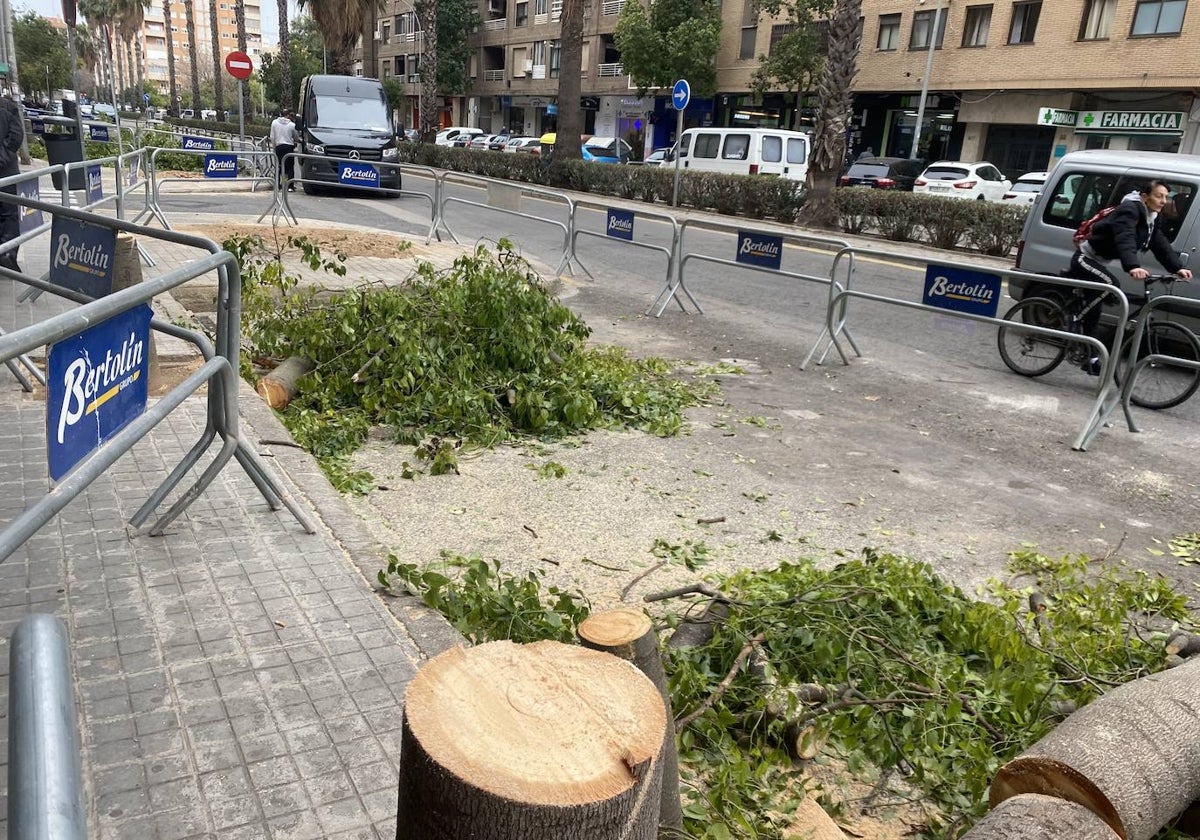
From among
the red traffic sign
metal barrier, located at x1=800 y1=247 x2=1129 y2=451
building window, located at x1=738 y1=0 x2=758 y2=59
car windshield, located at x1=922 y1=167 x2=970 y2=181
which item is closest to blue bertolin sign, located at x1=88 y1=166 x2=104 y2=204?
metal barrier, located at x1=800 y1=247 x2=1129 y2=451

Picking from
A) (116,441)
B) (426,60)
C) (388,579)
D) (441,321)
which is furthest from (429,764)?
(426,60)

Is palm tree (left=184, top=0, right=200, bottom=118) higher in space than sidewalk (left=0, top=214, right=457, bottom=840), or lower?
higher

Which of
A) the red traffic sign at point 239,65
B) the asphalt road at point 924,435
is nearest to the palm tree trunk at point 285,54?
the red traffic sign at point 239,65

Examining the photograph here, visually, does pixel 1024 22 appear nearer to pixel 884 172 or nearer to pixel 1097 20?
pixel 1097 20

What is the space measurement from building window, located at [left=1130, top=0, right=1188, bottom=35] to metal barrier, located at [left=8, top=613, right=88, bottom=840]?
35.2 metres

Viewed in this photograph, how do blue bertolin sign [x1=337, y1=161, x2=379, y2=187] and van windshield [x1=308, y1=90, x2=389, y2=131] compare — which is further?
van windshield [x1=308, y1=90, x2=389, y2=131]

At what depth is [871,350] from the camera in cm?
987

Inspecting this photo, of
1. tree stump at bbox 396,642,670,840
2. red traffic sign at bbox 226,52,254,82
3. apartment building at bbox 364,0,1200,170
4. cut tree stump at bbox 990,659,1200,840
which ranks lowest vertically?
cut tree stump at bbox 990,659,1200,840

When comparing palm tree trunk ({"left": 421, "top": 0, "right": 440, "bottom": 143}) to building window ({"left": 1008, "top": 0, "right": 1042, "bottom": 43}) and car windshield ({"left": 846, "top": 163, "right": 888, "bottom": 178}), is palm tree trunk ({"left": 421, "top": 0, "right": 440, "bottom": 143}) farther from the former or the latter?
building window ({"left": 1008, "top": 0, "right": 1042, "bottom": 43})

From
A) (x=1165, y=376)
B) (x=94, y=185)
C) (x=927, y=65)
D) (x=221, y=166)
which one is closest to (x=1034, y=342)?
(x=1165, y=376)

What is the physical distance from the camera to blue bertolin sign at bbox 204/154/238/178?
1628 cm

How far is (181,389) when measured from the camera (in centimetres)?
336

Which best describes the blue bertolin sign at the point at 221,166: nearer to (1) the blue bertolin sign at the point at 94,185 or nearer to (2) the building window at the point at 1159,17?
(1) the blue bertolin sign at the point at 94,185

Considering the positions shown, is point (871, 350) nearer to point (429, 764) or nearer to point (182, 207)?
point (429, 764)
